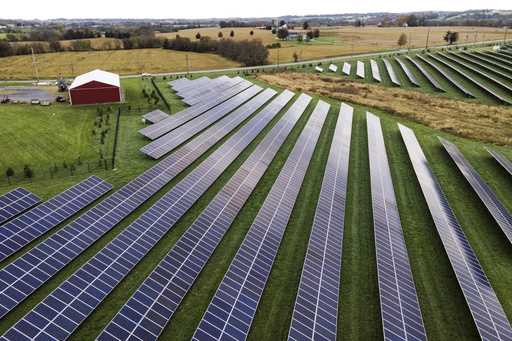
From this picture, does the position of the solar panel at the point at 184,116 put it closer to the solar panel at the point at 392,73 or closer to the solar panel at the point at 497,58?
the solar panel at the point at 392,73

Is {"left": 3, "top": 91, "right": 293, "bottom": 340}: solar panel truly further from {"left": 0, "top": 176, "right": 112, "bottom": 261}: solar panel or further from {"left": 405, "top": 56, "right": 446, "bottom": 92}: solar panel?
{"left": 405, "top": 56, "right": 446, "bottom": 92}: solar panel

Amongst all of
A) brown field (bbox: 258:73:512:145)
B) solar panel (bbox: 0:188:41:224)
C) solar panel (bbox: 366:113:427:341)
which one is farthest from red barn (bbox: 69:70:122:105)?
solar panel (bbox: 366:113:427:341)

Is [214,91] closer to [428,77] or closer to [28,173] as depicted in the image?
[28,173]

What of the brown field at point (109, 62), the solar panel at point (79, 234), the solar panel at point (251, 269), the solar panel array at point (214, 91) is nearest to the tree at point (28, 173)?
the solar panel at point (79, 234)

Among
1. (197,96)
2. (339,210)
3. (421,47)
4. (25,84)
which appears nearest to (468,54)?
(421,47)

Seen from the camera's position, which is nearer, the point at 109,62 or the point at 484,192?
the point at 484,192

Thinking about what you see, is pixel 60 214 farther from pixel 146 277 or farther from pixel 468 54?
pixel 468 54

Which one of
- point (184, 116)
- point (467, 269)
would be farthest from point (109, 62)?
point (467, 269)
